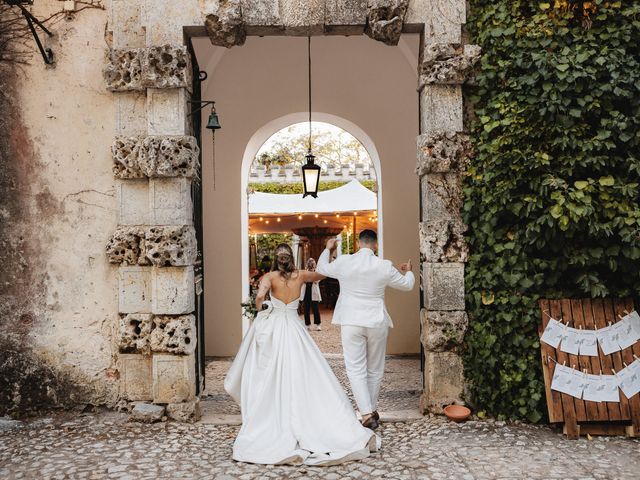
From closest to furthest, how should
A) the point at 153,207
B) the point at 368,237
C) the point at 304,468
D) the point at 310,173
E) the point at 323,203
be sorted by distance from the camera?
the point at 304,468 < the point at 368,237 < the point at 153,207 < the point at 310,173 < the point at 323,203

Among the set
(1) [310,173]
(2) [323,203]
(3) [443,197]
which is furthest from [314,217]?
(3) [443,197]

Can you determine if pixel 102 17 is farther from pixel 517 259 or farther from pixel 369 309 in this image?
pixel 517 259

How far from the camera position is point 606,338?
427 centimetres

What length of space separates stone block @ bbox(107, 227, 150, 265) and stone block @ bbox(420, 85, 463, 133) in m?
2.65

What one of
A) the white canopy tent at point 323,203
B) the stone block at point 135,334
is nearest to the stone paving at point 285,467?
the stone block at point 135,334

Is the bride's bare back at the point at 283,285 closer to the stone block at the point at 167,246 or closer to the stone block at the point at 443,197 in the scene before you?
the stone block at the point at 167,246

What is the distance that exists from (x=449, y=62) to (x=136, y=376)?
3.76 metres

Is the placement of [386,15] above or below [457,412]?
above

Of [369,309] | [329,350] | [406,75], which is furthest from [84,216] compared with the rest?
[406,75]

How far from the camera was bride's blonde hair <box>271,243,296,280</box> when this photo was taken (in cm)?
426

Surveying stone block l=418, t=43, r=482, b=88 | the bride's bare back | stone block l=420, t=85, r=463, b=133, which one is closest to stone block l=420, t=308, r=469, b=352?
the bride's bare back

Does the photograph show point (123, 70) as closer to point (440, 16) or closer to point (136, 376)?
point (136, 376)

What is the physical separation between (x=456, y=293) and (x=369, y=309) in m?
0.82

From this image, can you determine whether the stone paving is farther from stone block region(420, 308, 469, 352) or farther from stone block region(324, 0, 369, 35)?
stone block region(324, 0, 369, 35)
